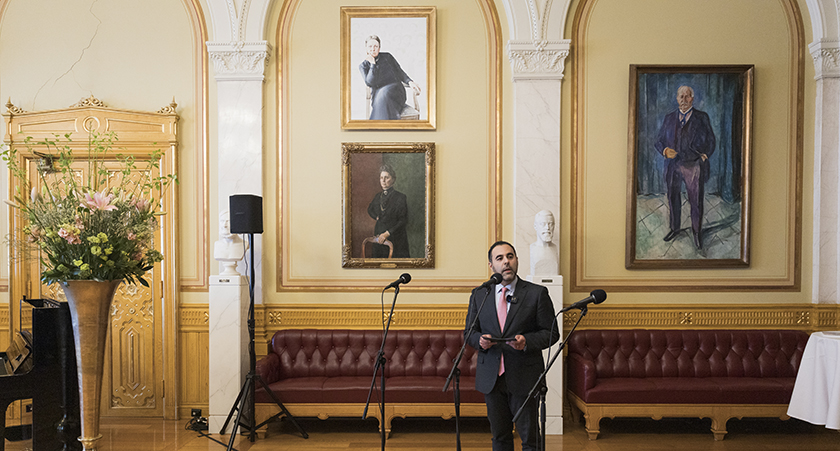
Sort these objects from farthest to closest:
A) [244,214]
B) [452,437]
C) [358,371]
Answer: [358,371] → [452,437] → [244,214]

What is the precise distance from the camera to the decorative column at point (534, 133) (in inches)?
234

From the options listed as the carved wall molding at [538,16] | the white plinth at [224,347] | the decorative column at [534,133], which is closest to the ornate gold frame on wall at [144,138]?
the white plinth at [224,347]

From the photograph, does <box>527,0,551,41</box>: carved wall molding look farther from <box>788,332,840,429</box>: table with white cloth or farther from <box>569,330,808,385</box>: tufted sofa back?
<box>788,332,840,429</box>: table with white cloth

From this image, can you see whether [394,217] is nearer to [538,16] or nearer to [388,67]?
[388,67]

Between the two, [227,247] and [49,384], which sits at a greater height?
[227,247]

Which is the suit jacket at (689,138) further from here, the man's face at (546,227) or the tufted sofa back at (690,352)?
the tufted sofa back at (690,352)

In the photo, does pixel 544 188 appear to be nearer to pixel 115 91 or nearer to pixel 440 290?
pixel 440 290

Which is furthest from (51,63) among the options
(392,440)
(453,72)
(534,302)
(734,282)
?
(734,282)

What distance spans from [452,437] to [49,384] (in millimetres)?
3223

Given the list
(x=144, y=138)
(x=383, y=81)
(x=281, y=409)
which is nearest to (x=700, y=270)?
(x=383, y=81)

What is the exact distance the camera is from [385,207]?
20.0 ft

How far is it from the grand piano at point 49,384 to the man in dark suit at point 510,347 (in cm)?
253

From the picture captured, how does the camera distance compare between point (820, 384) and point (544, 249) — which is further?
point (544, 249)

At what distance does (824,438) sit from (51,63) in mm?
8467
